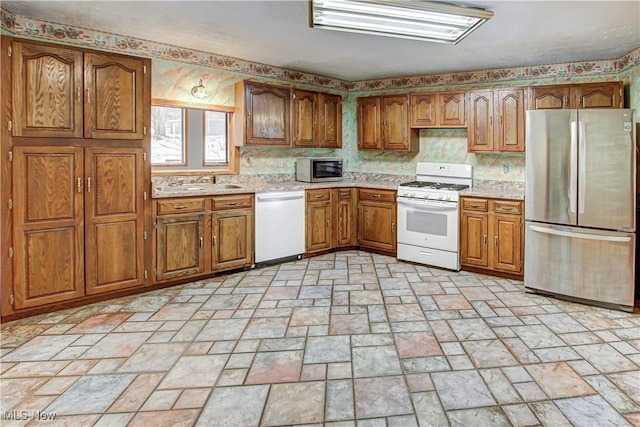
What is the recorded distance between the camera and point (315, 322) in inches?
132

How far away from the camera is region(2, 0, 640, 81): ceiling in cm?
316

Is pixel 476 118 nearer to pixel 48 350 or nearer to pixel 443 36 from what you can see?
pixel 443 36

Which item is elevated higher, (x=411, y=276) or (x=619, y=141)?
(x=619, y=141)

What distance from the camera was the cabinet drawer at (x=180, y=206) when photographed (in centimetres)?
403

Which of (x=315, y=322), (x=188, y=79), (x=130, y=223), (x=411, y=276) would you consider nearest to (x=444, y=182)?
(x=411, y=276)

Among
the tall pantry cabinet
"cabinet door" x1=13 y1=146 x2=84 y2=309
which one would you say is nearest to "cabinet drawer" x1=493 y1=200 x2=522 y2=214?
the tall pantry cabinet

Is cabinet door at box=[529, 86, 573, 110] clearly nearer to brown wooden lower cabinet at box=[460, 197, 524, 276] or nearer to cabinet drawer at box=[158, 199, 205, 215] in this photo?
brown wooden lower cabinet at box=[460, 197, 524, 276]

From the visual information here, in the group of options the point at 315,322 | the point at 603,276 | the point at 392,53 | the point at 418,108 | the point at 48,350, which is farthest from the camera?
the point at 418,108

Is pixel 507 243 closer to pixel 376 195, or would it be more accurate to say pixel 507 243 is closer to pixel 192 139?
pixel 376 195

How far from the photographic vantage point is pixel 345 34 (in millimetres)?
3809

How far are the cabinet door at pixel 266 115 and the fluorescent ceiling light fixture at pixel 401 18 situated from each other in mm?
1861

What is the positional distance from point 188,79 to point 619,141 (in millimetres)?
4206

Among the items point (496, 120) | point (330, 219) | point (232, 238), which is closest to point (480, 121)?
point (496, 120)

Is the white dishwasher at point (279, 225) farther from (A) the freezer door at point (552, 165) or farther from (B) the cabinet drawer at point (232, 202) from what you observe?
(A) the freezer door at point (552, 165)
